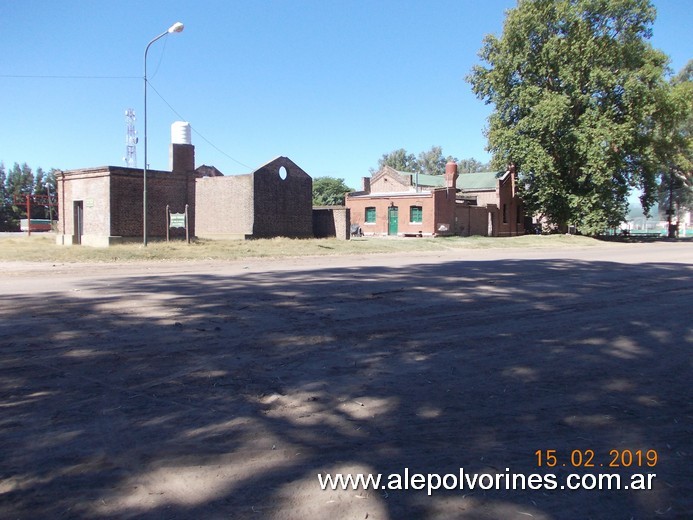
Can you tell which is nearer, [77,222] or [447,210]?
[77,222]

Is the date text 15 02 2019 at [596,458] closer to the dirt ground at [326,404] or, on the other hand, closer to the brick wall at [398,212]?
the dirt ground at [326,404]

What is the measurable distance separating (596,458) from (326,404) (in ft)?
6.97

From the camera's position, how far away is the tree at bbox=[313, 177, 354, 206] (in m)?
87.4

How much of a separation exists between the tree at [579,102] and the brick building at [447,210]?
16.2ft

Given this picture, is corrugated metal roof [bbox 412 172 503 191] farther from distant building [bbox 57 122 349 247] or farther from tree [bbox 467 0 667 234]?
distant building [bbox 57 122 349 247]

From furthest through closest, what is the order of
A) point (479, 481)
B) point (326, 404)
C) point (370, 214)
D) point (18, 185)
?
point (18, 185), point (370, 214), point (326, 404), point (479, 481)

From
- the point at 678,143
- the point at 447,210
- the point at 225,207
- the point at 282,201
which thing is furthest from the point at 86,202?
the point at 678,143

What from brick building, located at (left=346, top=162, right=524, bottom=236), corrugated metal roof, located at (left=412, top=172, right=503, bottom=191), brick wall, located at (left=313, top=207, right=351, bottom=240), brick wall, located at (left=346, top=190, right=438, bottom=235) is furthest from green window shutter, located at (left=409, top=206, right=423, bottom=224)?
corrugated metal roof, located at (left=412, top=172, right=503, bottom=191)

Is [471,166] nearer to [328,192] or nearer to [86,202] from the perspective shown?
[328,192]

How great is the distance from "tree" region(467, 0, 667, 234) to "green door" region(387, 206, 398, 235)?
10371 mm

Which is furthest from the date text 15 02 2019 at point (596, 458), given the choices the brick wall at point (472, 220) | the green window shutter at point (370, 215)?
the green window shutter at point (370, 215)

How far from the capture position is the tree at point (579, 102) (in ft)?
141

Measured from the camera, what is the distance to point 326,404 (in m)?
4.70

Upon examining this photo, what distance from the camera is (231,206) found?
35.8 m
